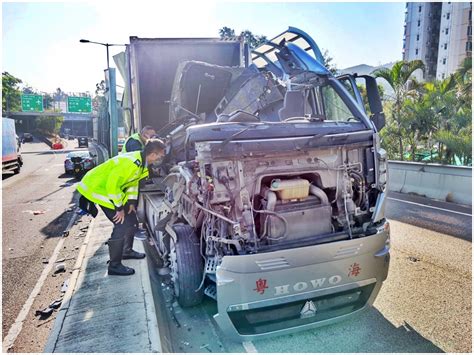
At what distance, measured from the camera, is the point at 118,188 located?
3.88m

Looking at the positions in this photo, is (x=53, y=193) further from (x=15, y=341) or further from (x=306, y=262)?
(x=306, y=262)

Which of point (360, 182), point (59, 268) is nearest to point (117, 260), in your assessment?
point (59, 268)

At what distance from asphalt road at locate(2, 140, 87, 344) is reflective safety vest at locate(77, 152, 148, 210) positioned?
4.51 ft

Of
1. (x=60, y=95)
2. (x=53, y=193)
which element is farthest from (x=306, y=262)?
(x=60, y=95)

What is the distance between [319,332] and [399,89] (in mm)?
11064

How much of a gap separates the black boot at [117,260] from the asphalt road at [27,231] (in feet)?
3.22

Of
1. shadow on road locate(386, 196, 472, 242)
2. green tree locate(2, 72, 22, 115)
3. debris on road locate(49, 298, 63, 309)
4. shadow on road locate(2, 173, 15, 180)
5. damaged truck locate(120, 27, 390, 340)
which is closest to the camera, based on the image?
damaged truck locate(120, 27, 390, 340)

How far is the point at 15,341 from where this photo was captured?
320 cm

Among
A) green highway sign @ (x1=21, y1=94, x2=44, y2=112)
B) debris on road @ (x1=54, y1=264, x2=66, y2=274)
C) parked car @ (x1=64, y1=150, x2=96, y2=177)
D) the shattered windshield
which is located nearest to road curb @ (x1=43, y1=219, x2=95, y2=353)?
debris on road @ (x1=54, y1=264, x2=66, y2=274)

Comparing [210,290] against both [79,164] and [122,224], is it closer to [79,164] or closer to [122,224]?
[122,224]

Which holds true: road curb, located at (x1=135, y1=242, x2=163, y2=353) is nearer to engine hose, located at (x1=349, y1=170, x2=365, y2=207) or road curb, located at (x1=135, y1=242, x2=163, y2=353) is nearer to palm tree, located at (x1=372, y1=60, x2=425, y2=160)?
engine hose, located at (x1=349, y1=170, x2=365, y2=207)

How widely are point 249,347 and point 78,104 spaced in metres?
39.5

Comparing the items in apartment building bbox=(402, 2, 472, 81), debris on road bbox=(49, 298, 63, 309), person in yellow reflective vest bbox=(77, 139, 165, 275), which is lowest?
debris on road bbox=(49, 298, 63, 309)

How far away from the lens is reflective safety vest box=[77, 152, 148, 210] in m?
3.87
